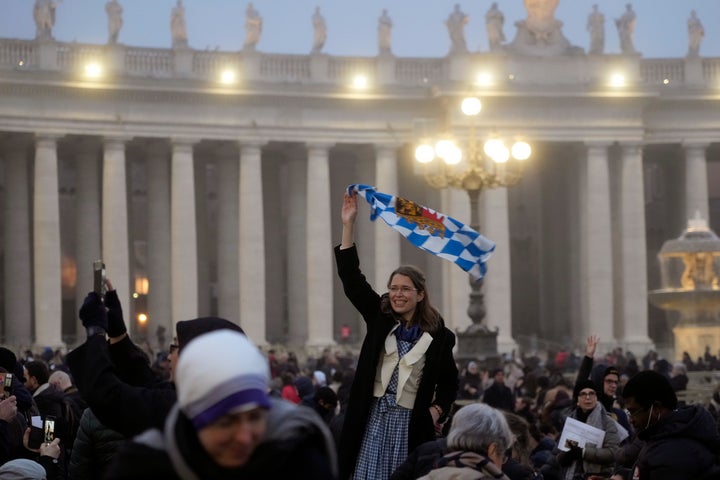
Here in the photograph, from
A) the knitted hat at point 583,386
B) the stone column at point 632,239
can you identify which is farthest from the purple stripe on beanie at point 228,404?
the stone column at point 632,239

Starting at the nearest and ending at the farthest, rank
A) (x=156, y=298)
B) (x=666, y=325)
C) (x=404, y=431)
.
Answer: (x=404, y=431), (x=156, y=298), (x=666, y=325)

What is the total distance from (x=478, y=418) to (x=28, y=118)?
5502cm

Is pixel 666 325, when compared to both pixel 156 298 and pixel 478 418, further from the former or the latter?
pixel 478 418

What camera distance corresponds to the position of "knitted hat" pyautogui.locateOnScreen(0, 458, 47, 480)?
1091cm

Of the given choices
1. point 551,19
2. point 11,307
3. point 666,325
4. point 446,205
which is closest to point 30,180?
point 11,307

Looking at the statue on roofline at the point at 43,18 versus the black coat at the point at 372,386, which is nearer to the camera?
the black coat at the point at 372,386

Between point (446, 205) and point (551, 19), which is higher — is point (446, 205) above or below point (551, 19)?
below

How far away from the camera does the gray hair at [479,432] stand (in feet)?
29.3

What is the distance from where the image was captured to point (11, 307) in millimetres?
64438

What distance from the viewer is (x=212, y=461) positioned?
6.15 m

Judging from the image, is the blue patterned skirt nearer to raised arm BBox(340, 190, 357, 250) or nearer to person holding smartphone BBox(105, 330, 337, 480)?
raised arm BBox(340, 190, 357, 250)

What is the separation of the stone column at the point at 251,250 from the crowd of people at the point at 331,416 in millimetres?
46753

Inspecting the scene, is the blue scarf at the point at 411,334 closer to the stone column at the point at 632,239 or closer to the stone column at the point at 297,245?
the stone column at the point at 297,245

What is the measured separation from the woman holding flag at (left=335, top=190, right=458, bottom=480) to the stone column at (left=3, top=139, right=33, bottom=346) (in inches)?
2124
